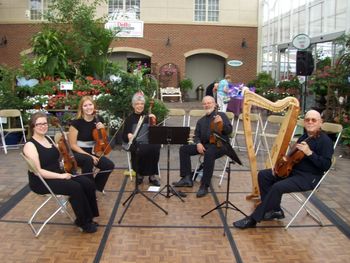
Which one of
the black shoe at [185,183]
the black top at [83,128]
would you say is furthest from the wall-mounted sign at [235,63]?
the black top at [83,128]

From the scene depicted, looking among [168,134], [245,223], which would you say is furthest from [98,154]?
[245,223]

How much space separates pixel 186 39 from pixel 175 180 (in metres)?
16.6

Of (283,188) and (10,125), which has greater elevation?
(10,125)

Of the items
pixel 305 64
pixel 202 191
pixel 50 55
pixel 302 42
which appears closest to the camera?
pixel 202 191

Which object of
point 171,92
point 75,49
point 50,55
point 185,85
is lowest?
point 171,92

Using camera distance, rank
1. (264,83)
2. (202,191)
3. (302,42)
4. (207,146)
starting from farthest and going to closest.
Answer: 1. (264,83)
2. (302,42)
3. (207,146)
4. (202,191)

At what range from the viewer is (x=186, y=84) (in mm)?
22375

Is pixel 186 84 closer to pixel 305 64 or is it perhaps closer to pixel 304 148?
pixel 305 64

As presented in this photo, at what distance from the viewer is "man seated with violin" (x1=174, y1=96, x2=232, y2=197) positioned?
6.04 m

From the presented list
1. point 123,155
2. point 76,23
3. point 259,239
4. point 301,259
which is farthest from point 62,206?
point 76,23

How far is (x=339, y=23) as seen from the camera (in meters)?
12.4

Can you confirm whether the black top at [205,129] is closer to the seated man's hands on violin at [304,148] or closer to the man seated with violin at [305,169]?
the man seated with violin at [305,169]

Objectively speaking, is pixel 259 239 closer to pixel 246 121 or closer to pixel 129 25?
pixel 246 121

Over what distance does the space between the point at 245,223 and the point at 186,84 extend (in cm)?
1783
